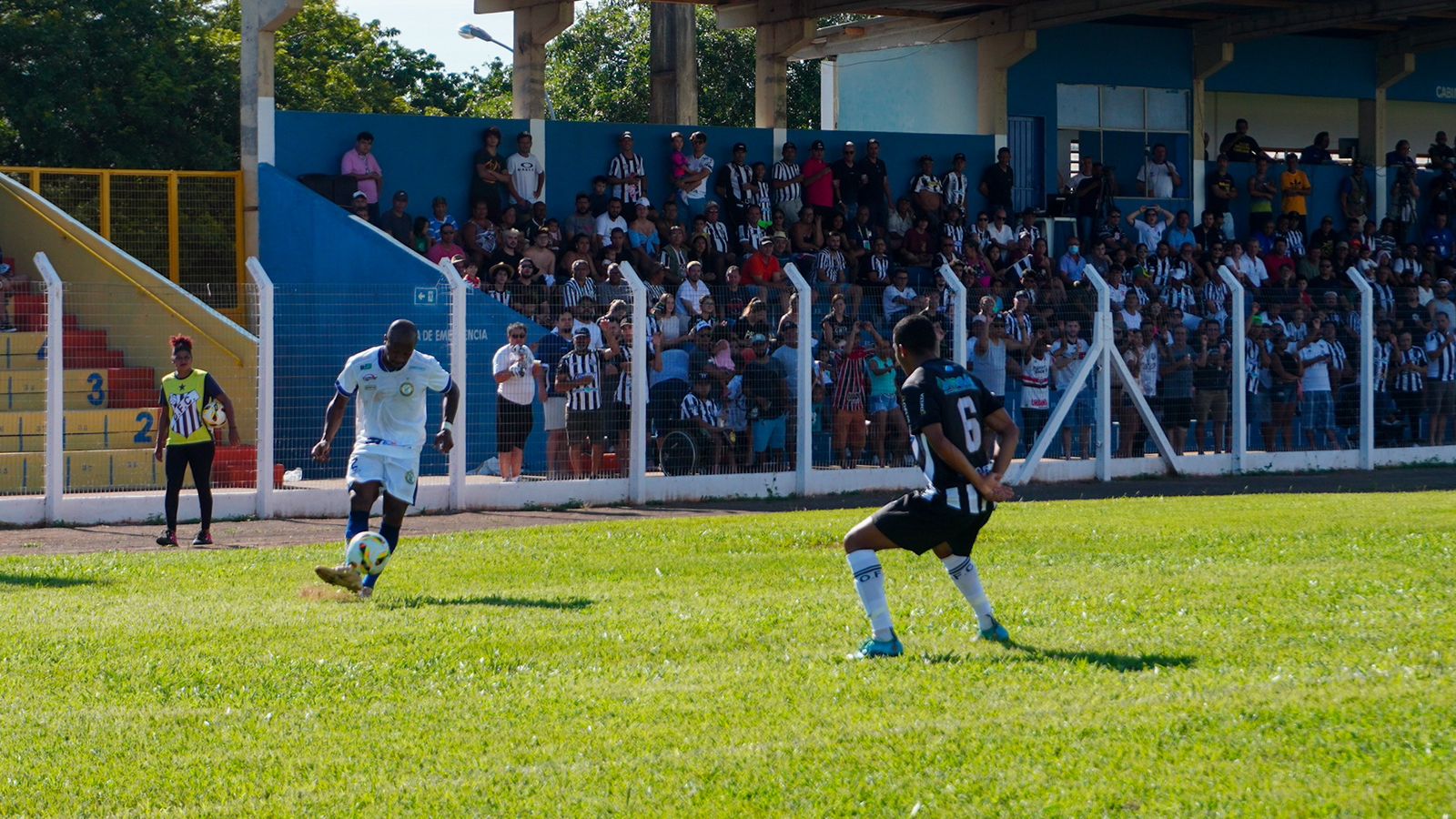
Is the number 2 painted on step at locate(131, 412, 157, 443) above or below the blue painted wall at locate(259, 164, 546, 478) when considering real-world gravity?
below

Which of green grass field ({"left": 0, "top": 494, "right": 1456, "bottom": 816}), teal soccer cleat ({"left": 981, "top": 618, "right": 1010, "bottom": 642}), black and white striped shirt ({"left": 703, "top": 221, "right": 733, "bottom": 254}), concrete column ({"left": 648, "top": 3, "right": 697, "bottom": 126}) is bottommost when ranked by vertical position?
green grass field ({"left": 0, "top": 494, "right": 1456, "bottom": 816})

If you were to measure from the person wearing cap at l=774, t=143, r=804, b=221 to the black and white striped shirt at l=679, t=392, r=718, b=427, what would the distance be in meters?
6.02

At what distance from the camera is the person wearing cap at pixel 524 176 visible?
23.0m

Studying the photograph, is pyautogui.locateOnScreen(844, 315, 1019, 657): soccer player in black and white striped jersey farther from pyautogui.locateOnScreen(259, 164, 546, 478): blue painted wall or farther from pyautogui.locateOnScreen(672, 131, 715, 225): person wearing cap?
pyautogui.locateOnScreen(672, 131, 715, 225): person wearing cap

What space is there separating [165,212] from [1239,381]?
14.0 metres

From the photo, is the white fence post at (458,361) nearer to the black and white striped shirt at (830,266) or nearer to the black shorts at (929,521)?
the black and white striped shirt at (830,266)

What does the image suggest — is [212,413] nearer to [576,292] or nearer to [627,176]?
[576,292]

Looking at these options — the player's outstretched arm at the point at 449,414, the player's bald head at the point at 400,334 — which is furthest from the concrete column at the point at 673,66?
the player's bald head at the point at 400,334

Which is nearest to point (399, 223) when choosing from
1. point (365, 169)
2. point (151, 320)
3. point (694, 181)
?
point (365, 169)

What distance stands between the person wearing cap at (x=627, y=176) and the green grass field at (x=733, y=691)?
1149 cm

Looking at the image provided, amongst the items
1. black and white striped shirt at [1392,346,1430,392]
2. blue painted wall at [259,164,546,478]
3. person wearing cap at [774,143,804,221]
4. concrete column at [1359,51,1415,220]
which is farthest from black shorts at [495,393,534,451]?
concrete column at [1359,51,1415,220]

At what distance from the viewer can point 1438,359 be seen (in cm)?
2352

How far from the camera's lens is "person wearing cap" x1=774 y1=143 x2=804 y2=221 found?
24.3 metres

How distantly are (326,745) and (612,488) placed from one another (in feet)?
39.9
